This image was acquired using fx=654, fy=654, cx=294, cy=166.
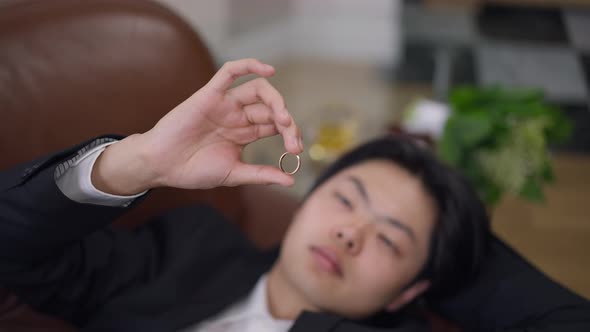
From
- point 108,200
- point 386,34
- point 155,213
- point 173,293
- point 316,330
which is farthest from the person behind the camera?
point 386,34

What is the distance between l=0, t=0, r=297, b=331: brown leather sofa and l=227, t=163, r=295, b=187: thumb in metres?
0.38

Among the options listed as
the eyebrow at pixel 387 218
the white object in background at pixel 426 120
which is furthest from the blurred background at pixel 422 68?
the eyebrow at pixel 387 218

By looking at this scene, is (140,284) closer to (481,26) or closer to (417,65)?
(417,65)

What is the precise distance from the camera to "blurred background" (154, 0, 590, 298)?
222cm

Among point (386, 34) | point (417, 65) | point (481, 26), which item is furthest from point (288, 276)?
point (481, 26)

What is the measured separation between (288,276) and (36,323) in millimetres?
440

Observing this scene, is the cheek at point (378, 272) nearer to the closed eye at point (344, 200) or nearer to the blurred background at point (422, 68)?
the closed eye at point (344, 200)

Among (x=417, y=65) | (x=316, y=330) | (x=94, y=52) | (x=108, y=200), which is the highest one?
(x=94, y=52)

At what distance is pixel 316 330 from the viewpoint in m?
1.10

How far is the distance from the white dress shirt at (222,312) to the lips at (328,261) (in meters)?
0.14

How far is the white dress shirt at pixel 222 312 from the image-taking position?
905mm

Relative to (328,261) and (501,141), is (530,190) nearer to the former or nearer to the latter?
(501,141)

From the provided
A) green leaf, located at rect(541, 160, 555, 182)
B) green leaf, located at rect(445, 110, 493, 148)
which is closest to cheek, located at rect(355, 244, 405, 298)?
green leaf, located at rect(445, 110, 493, 148)

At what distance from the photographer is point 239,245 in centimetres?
135
